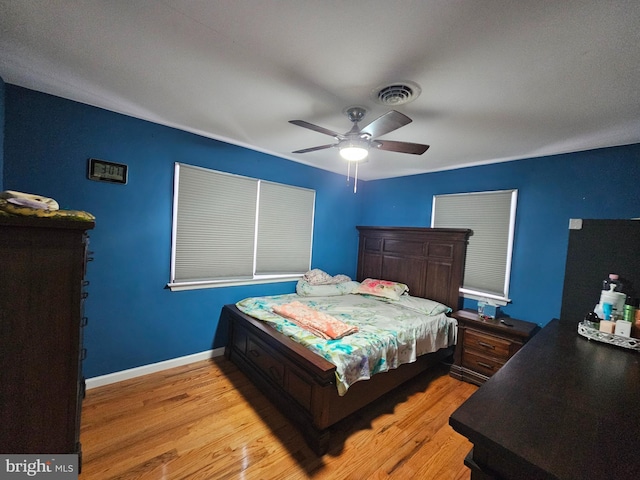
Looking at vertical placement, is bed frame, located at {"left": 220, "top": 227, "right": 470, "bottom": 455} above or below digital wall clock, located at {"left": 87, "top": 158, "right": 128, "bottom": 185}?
below

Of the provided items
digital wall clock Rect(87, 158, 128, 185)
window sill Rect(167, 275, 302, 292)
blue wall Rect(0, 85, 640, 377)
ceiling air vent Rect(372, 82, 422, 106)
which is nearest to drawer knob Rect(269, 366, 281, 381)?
blue wall Rect(0, 85, 640, 377)

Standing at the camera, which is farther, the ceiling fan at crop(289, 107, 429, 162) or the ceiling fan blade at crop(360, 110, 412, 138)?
the ceiling fan at crop(289, 107, 429, 162)

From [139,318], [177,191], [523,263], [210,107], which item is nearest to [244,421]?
[139,318]

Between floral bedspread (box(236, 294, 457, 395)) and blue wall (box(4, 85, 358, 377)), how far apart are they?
784mm

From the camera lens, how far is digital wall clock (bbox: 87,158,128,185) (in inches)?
83.7

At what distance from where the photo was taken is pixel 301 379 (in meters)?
1.88

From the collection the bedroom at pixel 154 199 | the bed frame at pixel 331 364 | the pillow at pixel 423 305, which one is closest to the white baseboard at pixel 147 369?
the bedroom at pixel 154 199

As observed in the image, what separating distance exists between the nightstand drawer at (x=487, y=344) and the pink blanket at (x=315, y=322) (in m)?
1.42

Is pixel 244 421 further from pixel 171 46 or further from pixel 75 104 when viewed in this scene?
pixel 75 104

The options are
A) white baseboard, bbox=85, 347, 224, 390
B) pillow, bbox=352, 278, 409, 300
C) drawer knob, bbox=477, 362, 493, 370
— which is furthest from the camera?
pillow, bbox=352, 278, 409, 300

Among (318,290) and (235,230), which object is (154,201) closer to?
(235,230)

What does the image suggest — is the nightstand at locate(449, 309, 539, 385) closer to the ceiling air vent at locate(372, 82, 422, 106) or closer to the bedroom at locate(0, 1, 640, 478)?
the bedroom at locate(0, 1, 640, 478)

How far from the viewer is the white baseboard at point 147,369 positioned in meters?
2.25

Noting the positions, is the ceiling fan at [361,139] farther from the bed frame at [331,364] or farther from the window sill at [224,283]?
the window sill at [224,283]
